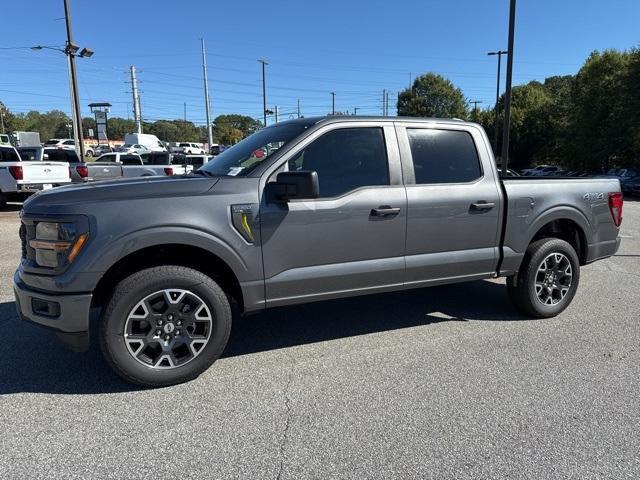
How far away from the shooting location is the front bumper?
10.4ft

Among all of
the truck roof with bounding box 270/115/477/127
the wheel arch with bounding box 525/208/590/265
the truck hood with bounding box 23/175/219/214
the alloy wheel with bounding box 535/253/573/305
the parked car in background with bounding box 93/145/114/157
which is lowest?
the alloy wheel with bounding box 535/253/573/305

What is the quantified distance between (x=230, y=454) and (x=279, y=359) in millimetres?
1288

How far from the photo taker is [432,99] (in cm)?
5734

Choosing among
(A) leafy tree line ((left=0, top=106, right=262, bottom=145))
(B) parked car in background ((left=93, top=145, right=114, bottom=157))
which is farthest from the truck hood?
(A) leafy tree line ((left=0, top=106, right=262, bottom=145))

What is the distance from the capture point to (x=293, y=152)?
3.76 meters

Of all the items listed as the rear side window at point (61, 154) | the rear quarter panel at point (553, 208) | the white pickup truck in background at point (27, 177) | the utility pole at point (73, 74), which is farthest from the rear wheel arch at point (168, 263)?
the utility pole at point (73, 74)

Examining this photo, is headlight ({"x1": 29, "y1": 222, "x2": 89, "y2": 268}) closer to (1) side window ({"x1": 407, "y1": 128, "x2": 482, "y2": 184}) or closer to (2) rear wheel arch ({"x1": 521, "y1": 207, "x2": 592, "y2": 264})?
(1) side window ({"x1": 407, "y1": 128, "x2": 482, "y2": 184})

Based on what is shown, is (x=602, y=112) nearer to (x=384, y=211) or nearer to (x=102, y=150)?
(x=384, y=211)

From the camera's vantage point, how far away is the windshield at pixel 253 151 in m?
3.87

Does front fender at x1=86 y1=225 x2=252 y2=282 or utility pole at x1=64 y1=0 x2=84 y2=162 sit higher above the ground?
utility pole at x1=64 y1=0 x2=84 y2=162

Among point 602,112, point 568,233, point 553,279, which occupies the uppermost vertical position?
point 602,112

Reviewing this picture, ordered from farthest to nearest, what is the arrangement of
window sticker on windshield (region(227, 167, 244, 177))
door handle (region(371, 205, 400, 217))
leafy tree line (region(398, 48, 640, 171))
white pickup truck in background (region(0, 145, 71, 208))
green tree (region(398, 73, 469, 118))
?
1. green tree (region(398, 73, 469, 118))
2. leafy tree line (region(398, 48, 640, 171))
3. white pickup truck in background (region(0, 145, 71, 208))
4. door handle (region(371, 205, 400, 217))
5. window sticker on windshield (region(227, 167, 244, 177))

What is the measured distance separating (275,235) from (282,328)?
1.37 m

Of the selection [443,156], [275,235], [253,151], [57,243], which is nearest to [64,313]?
[57,243]
